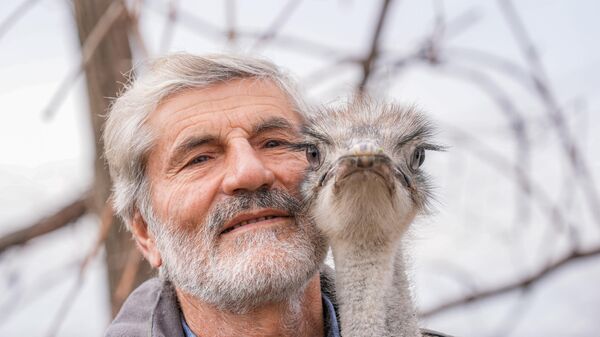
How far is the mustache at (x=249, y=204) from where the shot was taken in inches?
99.0

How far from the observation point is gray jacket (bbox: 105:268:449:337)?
2.75m

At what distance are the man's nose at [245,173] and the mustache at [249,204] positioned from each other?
0.02 metres

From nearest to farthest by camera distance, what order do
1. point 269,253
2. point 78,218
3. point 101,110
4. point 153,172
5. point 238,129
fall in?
1. point 269,253
2. point 238,129
3. point 153,172
4. point 101,110
5. point 78,218

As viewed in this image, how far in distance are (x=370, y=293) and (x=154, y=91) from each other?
1.12 meters

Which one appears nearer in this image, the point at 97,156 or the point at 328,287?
the point at 328,287

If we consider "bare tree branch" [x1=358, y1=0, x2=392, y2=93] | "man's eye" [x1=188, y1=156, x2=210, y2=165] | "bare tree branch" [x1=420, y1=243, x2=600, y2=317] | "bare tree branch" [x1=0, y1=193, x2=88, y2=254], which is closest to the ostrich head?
"man's eye" [x1=188, y1=156, x2=210, y2=165]

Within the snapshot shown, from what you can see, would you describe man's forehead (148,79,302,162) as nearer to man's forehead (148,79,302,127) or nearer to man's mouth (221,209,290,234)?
man's forehead (148,79,302,127)

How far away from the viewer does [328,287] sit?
3.02 metres

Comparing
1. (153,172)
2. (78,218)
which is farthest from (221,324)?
(78,218)

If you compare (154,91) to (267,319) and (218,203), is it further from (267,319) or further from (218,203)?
(267,319)

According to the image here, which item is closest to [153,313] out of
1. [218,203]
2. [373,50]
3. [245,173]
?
[218,203]

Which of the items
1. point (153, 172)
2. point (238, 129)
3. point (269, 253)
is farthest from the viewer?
point (153, 172)

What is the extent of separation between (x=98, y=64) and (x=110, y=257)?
945 mm

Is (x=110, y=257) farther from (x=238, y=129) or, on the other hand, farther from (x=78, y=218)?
(x=238, y=129)
